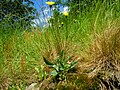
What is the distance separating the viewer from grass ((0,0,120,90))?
10.6 ft

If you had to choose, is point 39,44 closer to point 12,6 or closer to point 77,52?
point 77,52

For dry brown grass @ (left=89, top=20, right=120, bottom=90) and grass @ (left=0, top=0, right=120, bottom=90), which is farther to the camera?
grass @ (left=0, top=0, right=120, bottom=90)

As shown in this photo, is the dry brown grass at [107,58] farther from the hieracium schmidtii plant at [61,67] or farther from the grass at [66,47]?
the hieracium schmidtii plant at [61,67]

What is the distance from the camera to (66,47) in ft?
11.5

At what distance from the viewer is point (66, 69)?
317 centimetres

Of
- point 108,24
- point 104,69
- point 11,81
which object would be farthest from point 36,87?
point 108,24

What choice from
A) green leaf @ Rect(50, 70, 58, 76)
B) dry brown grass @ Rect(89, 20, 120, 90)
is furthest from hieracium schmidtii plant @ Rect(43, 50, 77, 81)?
dry brown grass @ Rect(89, 20, 120, 90)

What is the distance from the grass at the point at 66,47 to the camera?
3221mm

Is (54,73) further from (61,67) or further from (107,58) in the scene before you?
(107,58)

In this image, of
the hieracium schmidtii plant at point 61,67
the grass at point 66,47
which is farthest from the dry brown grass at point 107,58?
the hieracium schmidtii plant at point 61,67

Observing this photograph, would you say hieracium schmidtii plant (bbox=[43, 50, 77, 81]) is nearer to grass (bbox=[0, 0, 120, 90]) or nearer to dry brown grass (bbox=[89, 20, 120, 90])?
grass (bbox=[0, 0, 120, 90])

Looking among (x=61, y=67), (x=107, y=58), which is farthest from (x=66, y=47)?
(x=107, y=58)

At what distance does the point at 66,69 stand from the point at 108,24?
649 millimetres

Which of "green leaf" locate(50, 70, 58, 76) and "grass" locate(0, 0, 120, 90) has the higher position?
"grass" locate(0, 0, 120, 90)
